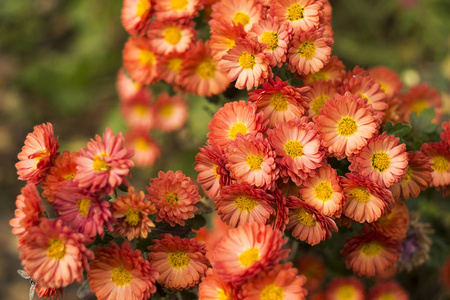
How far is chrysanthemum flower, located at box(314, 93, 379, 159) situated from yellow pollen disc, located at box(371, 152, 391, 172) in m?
0.04

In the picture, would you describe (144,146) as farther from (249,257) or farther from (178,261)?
(249,257)

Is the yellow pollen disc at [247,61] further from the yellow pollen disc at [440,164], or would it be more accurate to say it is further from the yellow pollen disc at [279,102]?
the yellow pollen disc at [440,164]

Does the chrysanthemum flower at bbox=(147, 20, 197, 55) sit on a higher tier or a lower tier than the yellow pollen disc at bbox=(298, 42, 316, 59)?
lower

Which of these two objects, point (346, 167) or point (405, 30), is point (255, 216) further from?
point (405, 30)

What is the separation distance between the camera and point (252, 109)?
1039mm

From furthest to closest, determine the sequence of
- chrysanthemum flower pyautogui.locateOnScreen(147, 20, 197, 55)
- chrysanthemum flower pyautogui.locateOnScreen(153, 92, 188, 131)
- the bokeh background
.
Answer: the bokeh background
chrysanthemum flower pyautogui.locateOnScreen(153, 92, 188, 131)
chrysanthemum flower pyautogui.locateOnScreen(147, 20, 197, 55)

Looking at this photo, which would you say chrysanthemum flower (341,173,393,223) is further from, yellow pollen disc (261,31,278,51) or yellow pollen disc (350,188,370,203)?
yellow pollen disc (261,31,278,51)

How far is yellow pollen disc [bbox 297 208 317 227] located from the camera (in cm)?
103

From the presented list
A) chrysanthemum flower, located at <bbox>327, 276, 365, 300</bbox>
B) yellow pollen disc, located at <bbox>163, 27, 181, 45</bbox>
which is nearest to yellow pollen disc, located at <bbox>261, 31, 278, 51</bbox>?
yellow pollen disc, located at <bbox>163, 27, 181, 45</bbox>

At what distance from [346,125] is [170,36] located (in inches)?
24.7

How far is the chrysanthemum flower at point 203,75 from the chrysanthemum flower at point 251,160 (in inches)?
16.0

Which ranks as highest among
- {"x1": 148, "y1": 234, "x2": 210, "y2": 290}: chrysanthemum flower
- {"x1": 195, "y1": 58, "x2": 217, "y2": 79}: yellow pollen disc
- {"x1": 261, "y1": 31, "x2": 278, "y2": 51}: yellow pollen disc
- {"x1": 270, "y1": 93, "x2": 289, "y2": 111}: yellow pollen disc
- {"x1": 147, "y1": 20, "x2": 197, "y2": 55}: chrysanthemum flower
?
{"x1": 261, "y1": 31, "x2": 278, "y2": 51}: yellow pollen disc

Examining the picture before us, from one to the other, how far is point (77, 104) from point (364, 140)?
222 cm

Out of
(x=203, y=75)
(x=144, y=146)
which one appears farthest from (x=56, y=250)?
(x=144, y=146)
